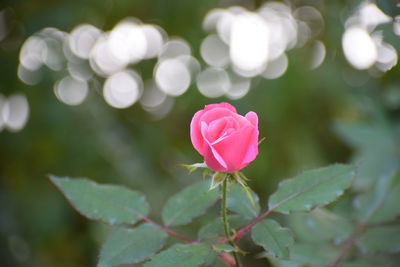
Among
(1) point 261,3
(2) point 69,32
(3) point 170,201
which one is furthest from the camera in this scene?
(1) point 261,3

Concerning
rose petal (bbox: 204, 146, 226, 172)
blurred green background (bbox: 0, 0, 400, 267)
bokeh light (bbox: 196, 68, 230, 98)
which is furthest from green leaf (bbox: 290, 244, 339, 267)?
bokeh light (bbox: 196, 68, 230, 98)

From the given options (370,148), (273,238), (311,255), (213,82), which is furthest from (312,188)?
(213,82)

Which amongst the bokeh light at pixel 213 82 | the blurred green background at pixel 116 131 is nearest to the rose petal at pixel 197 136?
the blurred green background at pixel 116 131

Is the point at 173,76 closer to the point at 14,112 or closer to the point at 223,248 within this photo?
the point at 14,112

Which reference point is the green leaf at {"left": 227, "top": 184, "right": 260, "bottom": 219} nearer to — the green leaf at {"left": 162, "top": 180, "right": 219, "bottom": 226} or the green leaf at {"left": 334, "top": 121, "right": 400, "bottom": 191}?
the green leaf at {"left": 162, "top": 180, "right": 219, "bottom": 226}

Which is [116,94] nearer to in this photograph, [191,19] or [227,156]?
[191,19]

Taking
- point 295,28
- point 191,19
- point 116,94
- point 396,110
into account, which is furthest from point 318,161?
point 116,94
